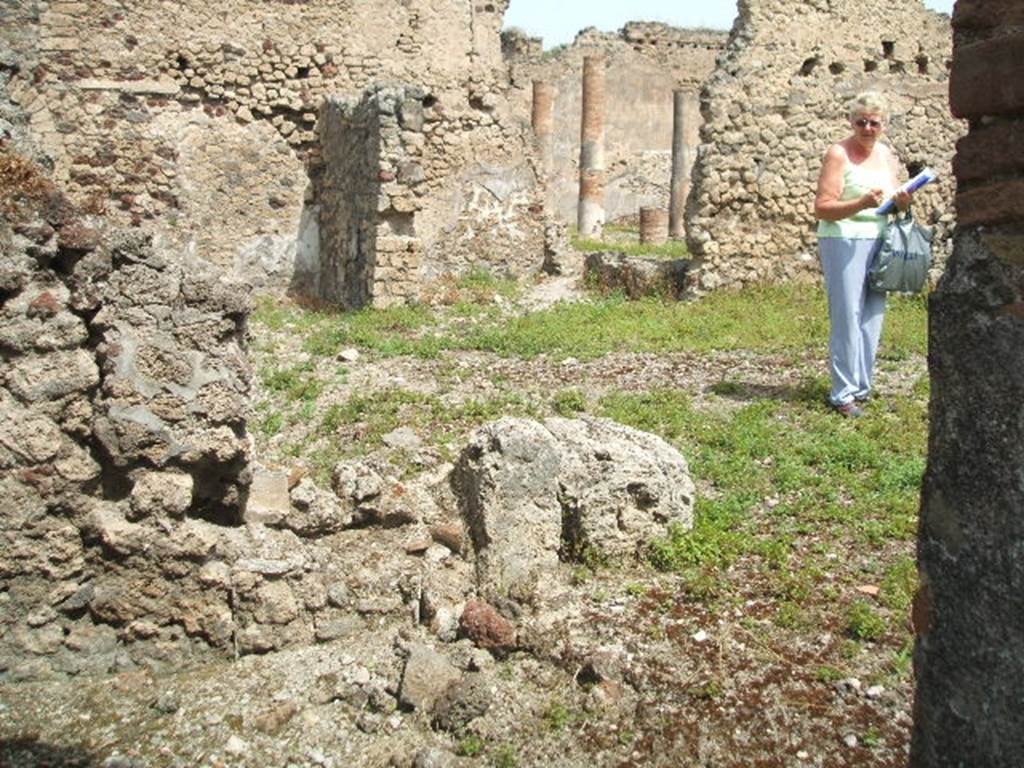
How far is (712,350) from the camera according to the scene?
808 cm

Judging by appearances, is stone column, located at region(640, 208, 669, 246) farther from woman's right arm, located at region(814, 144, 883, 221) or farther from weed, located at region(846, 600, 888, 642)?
weed, located at region(846, 600, 888, 642)

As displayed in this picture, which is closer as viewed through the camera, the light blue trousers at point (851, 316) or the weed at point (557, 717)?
the weed at point (557, 717)

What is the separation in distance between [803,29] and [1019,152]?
31.0 feet

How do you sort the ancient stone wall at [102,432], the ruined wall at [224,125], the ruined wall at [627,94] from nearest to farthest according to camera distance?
the ancient stone wall at [102,432]
the ruined wall at [224,125]
the ruined wall at [627,94]

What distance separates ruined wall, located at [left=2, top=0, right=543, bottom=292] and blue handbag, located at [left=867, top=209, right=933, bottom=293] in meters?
6.13

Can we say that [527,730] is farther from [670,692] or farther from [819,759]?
[819,759]

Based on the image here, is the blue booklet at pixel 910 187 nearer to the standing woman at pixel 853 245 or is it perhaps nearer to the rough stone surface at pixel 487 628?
the standing woman at pixel 853 245

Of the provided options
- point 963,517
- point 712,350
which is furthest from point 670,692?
point 712,350

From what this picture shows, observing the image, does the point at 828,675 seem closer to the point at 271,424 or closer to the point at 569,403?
the point at 569,403

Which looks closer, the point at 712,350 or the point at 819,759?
the point at 819,759

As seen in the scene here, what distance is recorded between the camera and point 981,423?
2.06 metres

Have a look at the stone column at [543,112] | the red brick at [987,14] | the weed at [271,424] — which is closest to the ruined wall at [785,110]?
the weed at [271,424]

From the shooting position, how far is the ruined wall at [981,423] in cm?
200

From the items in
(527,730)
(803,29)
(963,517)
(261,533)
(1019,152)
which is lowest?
(527,730)
